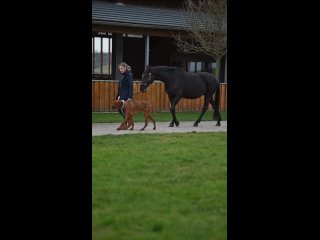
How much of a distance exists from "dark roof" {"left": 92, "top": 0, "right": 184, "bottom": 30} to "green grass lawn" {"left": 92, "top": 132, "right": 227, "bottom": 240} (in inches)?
328

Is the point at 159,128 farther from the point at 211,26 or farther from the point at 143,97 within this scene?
the point at 211,26

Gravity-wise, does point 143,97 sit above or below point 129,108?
above

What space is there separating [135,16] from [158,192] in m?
12.5

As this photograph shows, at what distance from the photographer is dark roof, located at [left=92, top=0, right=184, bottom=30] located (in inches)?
598

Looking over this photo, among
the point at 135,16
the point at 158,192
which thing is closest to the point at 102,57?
the point at 135,16

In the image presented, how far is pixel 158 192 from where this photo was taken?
4.43 m

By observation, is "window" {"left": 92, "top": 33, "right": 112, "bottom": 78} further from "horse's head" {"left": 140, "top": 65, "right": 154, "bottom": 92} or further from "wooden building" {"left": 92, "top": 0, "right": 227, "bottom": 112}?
"horse's head" {"left": 140, "top": 65, "right": 154, "bottom": 92}

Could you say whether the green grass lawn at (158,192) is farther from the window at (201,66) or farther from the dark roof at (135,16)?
the window at (201,66)

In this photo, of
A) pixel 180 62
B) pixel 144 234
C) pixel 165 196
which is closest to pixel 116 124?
pixel 165 196

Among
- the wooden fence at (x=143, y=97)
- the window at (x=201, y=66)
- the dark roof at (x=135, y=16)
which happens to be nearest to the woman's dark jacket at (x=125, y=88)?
the wooden fence at (x=143, y=97)
